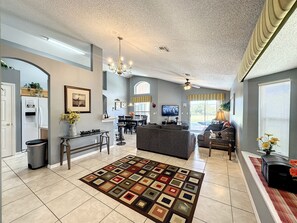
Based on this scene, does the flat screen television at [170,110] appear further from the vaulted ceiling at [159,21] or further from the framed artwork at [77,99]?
the vaulted ceiling at [159,21]

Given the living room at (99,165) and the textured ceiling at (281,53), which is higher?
the textured ceiling at (281,53)

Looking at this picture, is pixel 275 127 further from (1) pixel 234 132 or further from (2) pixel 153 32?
(2) pixel 153 32

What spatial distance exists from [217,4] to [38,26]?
157 inches

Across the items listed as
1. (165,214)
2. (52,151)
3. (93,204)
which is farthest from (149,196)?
(52,151)

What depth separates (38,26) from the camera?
329 centimetres

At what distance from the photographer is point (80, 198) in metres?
2.14

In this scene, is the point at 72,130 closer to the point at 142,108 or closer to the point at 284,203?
the point at 284,203

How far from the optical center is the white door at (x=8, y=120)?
3767 mm

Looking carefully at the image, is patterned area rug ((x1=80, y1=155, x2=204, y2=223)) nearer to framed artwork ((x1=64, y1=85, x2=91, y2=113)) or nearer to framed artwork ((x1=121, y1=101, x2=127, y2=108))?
framed artwork ((x1=64, y1=85, x2=91, y2=113))

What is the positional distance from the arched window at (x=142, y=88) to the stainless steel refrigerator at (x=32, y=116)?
604cm

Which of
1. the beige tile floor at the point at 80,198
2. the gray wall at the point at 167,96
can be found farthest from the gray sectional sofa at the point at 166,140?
the gray wall at the point at 167,96

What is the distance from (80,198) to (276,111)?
147 inches

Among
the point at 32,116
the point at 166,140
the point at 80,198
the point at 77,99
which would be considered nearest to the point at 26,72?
the point at 32,116

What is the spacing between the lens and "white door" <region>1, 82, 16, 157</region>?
3.77 metres
